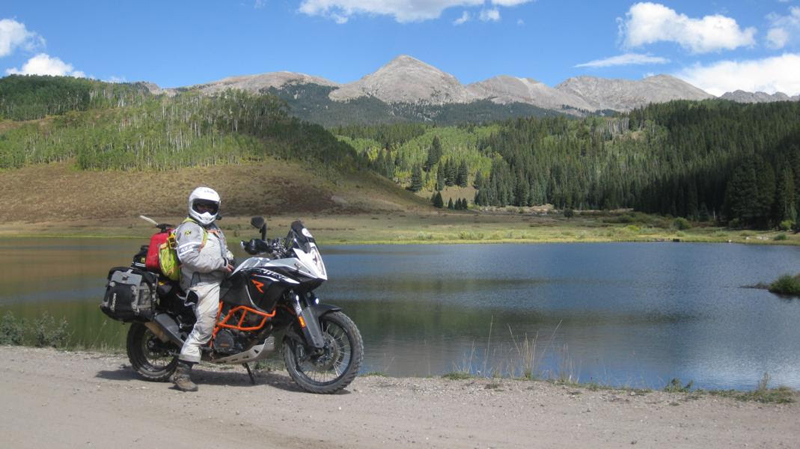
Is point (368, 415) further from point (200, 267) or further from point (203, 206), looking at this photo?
point (203, 206)

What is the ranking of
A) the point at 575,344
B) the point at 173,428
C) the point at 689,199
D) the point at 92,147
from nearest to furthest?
1. the point at 173,428
2. the point at 575,344
3. the point at 689,199
4. the point at 92,147

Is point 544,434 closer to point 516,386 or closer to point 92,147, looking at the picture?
point 516,386

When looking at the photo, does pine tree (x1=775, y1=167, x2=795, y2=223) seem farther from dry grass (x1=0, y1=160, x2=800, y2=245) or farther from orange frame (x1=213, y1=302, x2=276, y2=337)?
orange frame (x1=213, y1=302, x2=276, y2=337)

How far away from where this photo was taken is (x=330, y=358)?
29.2 feet

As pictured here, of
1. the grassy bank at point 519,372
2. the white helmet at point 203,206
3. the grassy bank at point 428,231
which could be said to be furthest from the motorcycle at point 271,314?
the grassy bank at point 428,231

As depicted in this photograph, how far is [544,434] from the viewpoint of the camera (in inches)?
271

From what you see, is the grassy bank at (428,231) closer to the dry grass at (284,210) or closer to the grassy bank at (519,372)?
the dry grass at (284,210)

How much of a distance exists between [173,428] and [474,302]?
889 inches

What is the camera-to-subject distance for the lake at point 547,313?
1526 centimetres

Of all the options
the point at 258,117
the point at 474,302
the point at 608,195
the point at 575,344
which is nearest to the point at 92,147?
the point at 258,117

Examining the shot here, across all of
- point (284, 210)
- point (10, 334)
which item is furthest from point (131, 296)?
point (284, 210)

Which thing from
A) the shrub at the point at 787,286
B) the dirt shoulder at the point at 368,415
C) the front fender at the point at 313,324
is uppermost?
the front fender at the point at 313,324

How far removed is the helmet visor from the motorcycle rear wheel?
1992 mm

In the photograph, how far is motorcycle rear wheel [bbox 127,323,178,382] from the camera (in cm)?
953
